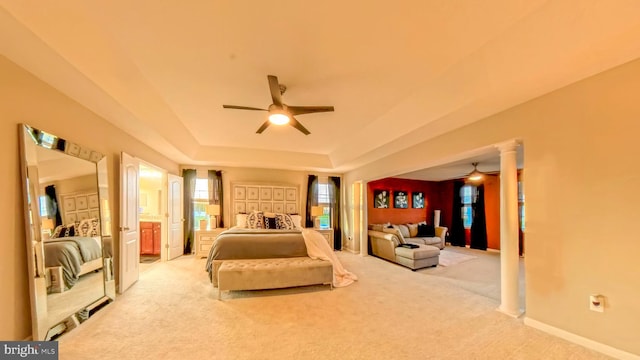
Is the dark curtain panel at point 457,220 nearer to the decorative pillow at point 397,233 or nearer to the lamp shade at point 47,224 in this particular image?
the decorative pillow at point 397,233

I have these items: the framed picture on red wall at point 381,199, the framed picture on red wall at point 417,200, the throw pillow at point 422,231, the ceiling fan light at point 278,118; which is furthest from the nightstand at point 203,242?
the framed picture on red wall at point 417,200

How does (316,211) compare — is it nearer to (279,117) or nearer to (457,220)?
(279,117)

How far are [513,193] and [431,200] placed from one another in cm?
691

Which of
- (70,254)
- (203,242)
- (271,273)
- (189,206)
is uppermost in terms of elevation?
(189,206)

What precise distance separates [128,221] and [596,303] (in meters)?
5.84

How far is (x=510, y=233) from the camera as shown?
318 centimetres

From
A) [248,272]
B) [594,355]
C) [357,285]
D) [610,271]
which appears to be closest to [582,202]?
[610,271]

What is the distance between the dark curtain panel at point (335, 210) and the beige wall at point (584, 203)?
534 centimetres

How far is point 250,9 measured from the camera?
1960 millimetres

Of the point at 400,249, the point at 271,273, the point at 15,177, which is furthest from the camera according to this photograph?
the point at 400,249

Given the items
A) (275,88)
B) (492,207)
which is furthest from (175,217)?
(492,207)

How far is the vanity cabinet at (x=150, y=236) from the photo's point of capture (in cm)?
680

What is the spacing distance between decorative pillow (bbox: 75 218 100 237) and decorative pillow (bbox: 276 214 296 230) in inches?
146

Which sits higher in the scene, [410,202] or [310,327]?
[410,202]
